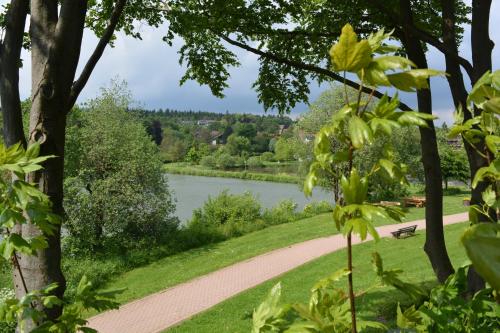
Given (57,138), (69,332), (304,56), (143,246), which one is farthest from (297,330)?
(143,246)

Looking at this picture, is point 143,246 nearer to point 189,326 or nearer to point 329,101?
point 189,326

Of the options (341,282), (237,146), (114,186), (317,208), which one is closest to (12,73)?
(341,282)

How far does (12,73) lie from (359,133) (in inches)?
120

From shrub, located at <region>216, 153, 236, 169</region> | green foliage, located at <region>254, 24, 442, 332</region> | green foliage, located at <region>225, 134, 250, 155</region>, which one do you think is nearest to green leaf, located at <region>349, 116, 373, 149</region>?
green foliage, located at <region>254, 24, 442, 332</region>

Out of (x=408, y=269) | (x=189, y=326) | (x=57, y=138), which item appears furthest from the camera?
(x=408, y=269)

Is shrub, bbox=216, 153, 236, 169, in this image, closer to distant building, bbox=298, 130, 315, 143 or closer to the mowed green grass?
distant building, bbox=298, 130, 315, 143

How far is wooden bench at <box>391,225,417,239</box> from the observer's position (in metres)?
15.3

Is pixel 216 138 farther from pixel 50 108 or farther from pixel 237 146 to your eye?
pixel 50 108

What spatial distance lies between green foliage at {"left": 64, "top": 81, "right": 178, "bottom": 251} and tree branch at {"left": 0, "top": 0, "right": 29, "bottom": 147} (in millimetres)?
15445

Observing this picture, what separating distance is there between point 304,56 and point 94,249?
46.1 ft

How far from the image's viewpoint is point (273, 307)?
126 centimetres

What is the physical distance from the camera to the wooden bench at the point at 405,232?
1529 cm

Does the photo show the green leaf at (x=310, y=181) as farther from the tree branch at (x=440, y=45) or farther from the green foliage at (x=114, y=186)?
the green foliage at (x=114, y=186)

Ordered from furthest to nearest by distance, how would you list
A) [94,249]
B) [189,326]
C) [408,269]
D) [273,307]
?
[94,249] → [408,269] → [189,326] → [273,307]
